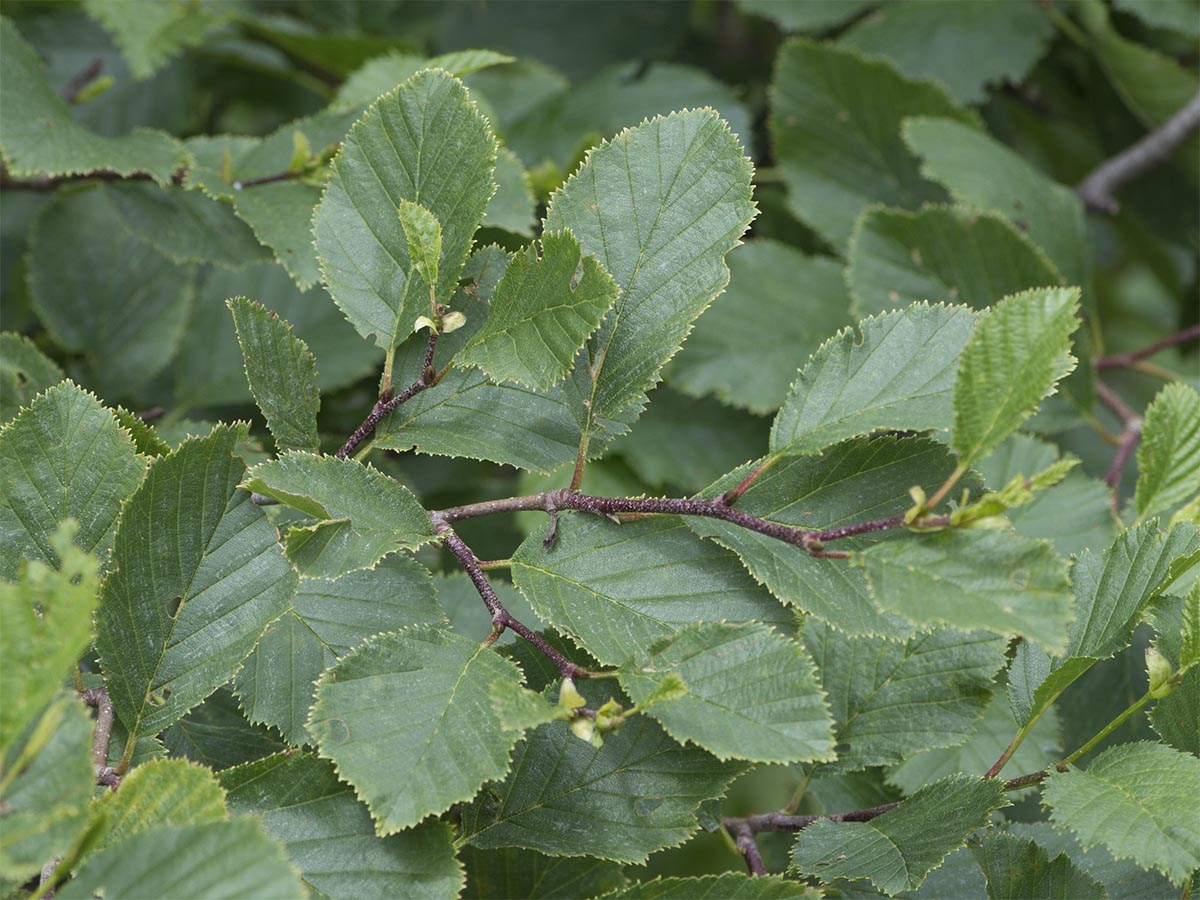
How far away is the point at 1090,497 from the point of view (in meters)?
1.12

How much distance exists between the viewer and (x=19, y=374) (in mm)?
862

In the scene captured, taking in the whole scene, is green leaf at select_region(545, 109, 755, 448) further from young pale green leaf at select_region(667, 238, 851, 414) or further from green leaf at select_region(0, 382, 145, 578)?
young pale green leaf at select_region(667, 238, 851, 414)

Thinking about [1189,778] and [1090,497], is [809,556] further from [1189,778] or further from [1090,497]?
[1090,497]

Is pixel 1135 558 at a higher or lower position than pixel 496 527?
higher

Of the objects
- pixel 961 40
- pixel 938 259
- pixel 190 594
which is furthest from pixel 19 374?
pixel 961 40

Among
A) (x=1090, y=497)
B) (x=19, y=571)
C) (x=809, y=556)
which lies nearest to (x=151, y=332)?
(x=19, y=571)

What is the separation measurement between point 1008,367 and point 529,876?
0.42 metres

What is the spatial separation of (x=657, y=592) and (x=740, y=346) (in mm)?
787

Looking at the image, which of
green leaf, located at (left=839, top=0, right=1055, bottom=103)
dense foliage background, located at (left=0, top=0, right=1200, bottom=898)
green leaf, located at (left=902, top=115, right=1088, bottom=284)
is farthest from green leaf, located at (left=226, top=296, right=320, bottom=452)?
green leaf, located at (left=839, top=0, right=1055, bottom=103)

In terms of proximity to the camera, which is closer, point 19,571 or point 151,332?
point 19,571

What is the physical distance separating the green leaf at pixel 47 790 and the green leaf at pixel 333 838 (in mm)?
122

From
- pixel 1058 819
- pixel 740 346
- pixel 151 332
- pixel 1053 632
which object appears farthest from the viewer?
pixel 740 346

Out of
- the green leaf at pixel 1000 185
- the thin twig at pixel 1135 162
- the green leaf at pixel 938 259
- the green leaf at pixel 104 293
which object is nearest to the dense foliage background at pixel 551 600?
the green leaf at pixel 104 293

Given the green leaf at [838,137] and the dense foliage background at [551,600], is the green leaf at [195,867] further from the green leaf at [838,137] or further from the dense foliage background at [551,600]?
the green leaf at [838,137]
